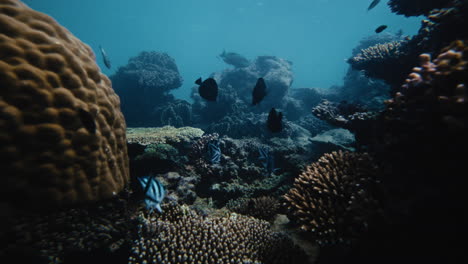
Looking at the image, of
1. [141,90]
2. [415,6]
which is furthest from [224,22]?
[415,6]

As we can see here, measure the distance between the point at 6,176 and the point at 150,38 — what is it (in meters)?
177

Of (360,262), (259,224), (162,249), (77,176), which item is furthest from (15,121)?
(360,262)

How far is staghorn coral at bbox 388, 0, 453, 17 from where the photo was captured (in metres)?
6.52

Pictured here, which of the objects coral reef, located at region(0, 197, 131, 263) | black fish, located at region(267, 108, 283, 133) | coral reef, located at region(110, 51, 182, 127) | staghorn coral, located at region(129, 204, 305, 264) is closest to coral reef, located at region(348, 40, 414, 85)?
black fish, located at region(267, 108, 283, 133)

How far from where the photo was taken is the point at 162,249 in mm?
3158

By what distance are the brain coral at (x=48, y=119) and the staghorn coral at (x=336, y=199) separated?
124 inches

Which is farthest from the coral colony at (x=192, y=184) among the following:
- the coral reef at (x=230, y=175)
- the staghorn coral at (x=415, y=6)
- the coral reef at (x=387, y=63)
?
the staghorn coral at (x=415, y=6)

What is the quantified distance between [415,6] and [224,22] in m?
108

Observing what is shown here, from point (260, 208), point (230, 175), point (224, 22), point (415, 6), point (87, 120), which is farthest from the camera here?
point (224, 22)

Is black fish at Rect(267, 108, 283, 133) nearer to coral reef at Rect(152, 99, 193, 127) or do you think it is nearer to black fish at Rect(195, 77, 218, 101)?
black fish at Rect(195, 77, 218, 101)

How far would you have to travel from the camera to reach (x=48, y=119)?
2.42 m

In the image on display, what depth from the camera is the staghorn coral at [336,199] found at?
2920 millimetres

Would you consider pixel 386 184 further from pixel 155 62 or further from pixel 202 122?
pixel 155 62

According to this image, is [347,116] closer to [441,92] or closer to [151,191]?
[441,92]
